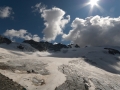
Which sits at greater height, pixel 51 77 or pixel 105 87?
pixel 51 77

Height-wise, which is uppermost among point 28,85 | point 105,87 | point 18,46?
point 18,46

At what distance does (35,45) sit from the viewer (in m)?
170

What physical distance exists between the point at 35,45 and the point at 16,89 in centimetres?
14599

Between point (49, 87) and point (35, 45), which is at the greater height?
point (35, 45)

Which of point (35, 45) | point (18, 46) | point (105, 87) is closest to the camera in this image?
point (105, 87)

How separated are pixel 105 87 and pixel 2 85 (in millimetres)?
22998

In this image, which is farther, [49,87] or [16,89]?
[49,87]

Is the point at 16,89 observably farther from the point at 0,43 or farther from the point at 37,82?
the point at 0,43

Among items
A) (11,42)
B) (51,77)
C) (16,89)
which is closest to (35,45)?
(11,42)

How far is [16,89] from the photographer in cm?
2564

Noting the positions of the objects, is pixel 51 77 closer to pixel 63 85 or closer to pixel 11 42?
pixel 63 85

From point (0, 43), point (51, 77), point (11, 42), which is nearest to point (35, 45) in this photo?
point (11, 42)

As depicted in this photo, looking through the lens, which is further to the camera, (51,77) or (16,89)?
(51,77)

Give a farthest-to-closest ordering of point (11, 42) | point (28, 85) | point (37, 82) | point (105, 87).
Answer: point (11, 42), point (105, 87), point (37, 82), point (28, 85)
